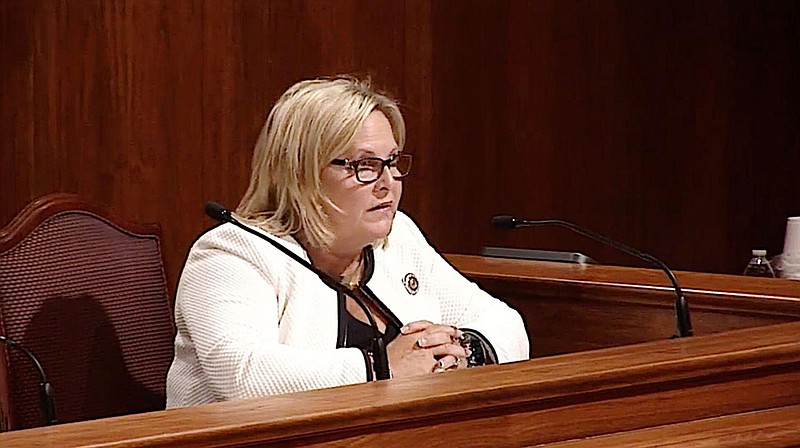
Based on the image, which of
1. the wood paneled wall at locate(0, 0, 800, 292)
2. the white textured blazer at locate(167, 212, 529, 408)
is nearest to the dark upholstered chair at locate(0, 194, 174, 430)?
the white textured blazer at locate(167, 212, 529, 408)

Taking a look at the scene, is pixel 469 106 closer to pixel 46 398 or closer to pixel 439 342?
pixel 439 342

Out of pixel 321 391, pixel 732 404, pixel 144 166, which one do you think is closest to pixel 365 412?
pixel 321 391

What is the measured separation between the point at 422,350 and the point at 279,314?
30 cm

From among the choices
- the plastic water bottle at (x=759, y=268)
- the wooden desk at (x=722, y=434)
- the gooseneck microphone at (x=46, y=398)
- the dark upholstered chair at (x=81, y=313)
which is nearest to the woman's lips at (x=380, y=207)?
the dark upholstered chair at (x=81, y=313)

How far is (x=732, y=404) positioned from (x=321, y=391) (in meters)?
0.60

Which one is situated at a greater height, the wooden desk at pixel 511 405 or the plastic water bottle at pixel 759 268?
the wooden desk at pixel 511 405

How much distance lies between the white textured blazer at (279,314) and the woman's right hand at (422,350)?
0.11 m

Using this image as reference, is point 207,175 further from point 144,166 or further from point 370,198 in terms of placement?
point 370,198

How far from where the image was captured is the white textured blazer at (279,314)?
247 cm

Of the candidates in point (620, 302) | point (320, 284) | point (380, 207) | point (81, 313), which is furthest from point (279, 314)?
point (620, 302)

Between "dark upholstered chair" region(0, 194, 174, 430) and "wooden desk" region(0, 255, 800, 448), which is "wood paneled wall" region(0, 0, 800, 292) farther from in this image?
"wooden desk" region(0, 255, 800, 448)

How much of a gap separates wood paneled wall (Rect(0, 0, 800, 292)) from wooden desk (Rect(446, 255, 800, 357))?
4.52 feet

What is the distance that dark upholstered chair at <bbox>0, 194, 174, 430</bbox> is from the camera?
276cm

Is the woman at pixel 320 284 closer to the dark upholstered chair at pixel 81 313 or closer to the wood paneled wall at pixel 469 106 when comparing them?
the dark upholstered chair at pixel 81 313
